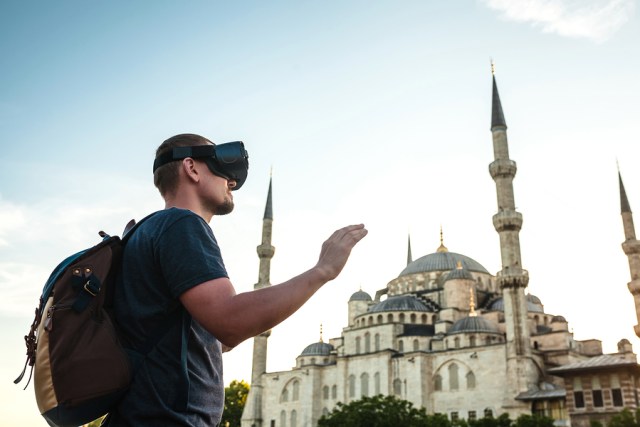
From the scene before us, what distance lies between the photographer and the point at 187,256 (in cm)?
186

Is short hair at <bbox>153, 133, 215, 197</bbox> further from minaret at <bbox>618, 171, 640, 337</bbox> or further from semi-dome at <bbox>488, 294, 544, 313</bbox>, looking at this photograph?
semi-dome at <bbox>488, 294, 544, 313</bbox>

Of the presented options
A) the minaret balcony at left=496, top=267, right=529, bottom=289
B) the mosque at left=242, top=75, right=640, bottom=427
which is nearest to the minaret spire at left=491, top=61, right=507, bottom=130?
the mosque at left=242, top=75, right=640, bottom=427

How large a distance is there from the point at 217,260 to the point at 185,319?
20 centimetres

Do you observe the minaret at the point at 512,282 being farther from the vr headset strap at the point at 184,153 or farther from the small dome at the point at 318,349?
the vr headset strap at the point at 184,153

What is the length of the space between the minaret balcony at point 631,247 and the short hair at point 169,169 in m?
34.9

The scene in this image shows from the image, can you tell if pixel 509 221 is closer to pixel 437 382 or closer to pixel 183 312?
pixel 437 382

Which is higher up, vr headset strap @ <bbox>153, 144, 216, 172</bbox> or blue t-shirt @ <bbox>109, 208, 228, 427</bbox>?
vr headset strap @ <bbox>153, 144, 216, 172</bbox>

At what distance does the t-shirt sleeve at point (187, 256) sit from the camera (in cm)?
183

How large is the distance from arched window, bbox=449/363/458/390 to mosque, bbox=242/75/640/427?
0.06 m

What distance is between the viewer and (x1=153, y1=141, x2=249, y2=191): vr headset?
2.23 m

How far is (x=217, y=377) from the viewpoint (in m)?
2.03

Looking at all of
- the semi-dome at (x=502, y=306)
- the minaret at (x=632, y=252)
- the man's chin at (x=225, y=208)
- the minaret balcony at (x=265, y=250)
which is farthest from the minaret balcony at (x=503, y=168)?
the man's chin at (x=225, y=208)

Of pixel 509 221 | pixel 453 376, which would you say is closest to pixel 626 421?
pixel 509 221

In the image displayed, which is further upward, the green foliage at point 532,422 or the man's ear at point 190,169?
the green foliage at point 532,422
